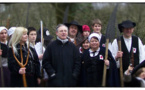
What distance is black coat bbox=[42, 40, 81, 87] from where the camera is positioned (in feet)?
16.2

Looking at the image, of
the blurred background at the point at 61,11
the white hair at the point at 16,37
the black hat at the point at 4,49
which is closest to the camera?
the white hair at the point at 16,37

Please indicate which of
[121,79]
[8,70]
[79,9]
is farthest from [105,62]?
[79,9]

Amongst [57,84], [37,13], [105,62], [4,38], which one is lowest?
A: [57,84]

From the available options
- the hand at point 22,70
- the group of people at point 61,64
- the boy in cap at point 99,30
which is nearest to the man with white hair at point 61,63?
the group of people at point 61,64

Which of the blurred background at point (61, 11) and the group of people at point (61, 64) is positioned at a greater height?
the blurred background at point (61, 11)

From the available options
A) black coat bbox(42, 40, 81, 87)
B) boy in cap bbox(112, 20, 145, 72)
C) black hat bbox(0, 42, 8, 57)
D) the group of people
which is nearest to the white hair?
the group of people

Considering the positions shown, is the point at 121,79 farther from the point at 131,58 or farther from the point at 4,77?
the point at 4,77

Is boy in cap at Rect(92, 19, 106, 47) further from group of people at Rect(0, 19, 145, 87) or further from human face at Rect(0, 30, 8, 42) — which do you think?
human face at Rect(0, 30, 8, 42)

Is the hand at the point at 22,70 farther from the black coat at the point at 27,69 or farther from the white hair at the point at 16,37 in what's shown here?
the white hair at the point at 16,37

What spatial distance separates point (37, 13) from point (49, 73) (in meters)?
10.6

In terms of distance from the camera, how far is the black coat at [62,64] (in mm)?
4941

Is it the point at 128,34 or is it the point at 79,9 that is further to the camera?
the point at 79,9

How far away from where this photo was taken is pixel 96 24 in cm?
621

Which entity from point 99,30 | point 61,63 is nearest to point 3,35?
point 61,63
